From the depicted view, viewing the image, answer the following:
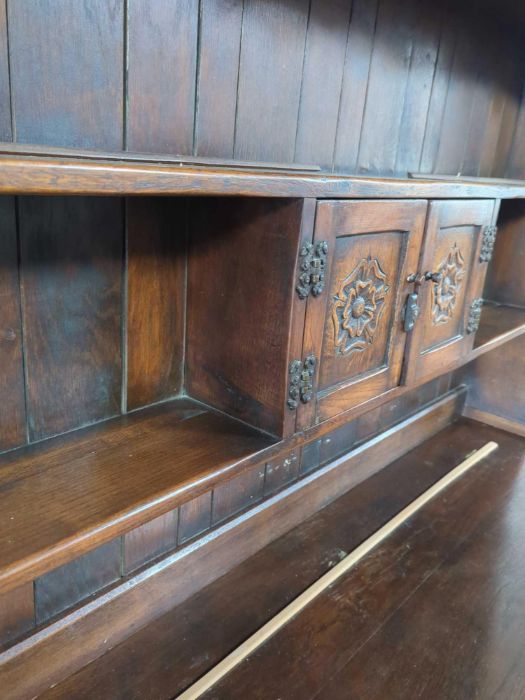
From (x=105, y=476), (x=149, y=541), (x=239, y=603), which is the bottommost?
(x=239, y=603)

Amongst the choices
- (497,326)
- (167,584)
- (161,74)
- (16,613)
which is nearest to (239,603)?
(167,584)

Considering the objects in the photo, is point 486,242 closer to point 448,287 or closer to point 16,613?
point 448,287

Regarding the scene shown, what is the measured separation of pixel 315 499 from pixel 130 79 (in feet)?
3.03

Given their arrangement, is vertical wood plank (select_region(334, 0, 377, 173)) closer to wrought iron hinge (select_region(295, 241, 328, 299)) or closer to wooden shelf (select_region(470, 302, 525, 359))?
wrought iron hinge (select_region(295, 241, 328, 299))

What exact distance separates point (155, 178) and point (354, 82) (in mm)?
661

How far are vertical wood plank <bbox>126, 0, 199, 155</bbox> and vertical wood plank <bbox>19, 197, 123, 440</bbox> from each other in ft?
0.38

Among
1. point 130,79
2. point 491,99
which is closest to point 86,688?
point 130,79

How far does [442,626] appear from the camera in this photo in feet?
3.47

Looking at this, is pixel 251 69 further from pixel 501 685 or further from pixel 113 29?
pixel 501 685

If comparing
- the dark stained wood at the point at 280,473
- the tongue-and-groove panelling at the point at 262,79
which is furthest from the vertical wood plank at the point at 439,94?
the dark stained wood at the point at 280,473

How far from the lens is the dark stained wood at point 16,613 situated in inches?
32.5

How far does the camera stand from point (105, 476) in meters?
0.83

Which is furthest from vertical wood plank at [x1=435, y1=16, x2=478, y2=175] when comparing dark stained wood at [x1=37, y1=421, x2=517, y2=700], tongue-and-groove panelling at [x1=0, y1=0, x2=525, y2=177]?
dark stained wood at [x1=37, y1=421, x2=517, y2=700]

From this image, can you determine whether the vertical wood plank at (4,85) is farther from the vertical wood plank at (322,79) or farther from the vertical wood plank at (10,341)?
the vertical wood plank at (322,79)
